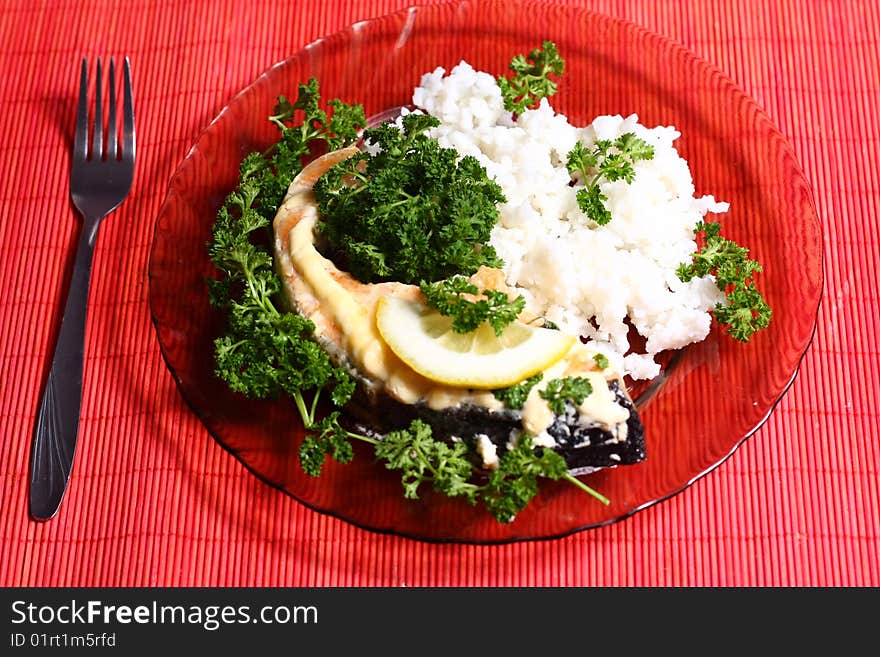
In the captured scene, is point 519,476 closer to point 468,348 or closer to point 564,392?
point 564,392

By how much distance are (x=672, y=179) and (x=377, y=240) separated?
108cm

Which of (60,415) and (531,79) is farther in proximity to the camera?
(531,79)

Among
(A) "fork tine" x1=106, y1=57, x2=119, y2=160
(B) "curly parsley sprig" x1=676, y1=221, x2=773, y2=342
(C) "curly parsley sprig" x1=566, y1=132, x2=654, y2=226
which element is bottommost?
(B) "curly parsley sprig" x1=676, y1=221, x2=773, y2=342

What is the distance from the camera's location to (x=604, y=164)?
294 cm

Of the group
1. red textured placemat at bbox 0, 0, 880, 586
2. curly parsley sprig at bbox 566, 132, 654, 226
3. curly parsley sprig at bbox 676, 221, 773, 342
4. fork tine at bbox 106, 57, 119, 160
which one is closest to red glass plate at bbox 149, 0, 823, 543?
curly parsley sprig at bbox 676, 221, 773, 342

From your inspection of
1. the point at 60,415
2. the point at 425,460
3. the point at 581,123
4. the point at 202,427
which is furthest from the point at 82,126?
the point at 425,460

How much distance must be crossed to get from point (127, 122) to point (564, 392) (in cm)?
220

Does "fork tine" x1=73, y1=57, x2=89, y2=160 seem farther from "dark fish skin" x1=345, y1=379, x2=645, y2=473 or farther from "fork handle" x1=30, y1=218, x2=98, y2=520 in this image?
"dark fish skin" x1=345, y1=379, x2=645, y2=473

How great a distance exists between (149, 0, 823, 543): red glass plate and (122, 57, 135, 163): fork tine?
45 cm

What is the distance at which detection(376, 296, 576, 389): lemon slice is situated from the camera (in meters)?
2.46

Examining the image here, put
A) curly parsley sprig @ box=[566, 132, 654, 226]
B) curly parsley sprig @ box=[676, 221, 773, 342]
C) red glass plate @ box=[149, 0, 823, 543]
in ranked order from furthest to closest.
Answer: curly parsley sprig @ box=[566, 132, 654, 226] → curly parsley sprig @ box=[676, 221, 773, 342] → red glass plate @ box=[149, 0, 823, 543]

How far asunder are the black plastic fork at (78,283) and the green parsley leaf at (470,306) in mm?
1394

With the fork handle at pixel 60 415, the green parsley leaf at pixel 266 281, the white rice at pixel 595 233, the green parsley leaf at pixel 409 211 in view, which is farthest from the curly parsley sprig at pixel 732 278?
the fork handle at pixel 60 415

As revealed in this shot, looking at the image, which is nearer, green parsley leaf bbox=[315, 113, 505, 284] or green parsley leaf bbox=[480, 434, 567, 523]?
green parsley leaf bbox=[480, 434, 567, 523]
